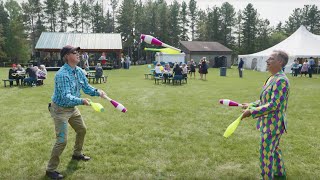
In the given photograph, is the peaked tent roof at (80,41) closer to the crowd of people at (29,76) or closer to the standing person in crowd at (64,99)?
the crowd of people at (29,76)

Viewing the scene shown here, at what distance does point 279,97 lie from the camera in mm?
3412

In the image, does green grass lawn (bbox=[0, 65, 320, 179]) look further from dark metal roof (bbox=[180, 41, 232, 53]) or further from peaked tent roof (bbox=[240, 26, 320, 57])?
dark metal roof (bbox=[180, 41, 232, 53])

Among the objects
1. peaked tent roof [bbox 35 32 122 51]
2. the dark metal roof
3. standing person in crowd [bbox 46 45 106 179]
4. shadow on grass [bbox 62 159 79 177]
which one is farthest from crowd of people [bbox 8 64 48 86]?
the dark metal roof

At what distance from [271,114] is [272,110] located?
179 millimetres

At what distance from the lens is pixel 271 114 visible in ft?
11.7

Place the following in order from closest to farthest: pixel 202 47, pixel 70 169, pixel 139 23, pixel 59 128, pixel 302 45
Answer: pixel 59 128
pixel 70 169
pixel 302 45
pixel 202 47
pixel 139 23

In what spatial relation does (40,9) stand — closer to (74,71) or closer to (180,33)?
(180,33)

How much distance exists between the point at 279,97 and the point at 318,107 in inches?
311

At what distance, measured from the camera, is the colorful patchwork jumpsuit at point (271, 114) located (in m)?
3.42

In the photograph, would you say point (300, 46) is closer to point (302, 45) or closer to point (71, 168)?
point (302, 45)

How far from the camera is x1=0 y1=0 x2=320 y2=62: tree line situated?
2197 inches

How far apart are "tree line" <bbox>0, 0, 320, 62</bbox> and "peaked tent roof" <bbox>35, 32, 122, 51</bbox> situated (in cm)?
1850

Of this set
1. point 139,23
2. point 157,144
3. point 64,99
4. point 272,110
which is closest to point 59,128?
point 64,99

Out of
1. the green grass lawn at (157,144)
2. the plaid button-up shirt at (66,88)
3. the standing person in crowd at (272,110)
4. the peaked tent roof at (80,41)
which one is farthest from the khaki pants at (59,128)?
the peaked tent roof at (80,41)
